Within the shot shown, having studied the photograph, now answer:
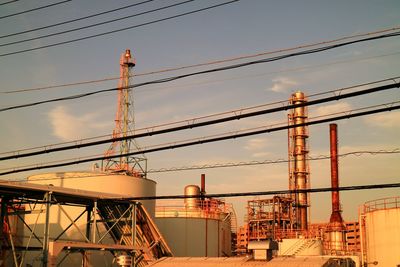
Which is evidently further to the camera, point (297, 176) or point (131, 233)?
point (297, 176)

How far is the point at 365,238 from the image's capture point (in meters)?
38.8

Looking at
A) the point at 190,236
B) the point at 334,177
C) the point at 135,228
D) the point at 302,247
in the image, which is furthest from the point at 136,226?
the point at 334,177

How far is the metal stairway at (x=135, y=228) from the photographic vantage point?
31334 mm

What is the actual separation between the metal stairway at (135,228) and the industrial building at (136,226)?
0.07m

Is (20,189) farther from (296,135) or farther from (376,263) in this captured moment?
(296,135)

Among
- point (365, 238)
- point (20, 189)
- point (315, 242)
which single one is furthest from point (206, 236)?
point (20, 189)

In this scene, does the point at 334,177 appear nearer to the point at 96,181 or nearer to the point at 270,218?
the point at 270,218

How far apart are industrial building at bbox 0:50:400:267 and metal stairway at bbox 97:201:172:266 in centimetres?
7

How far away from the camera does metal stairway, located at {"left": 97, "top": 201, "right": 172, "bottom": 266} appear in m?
31.3

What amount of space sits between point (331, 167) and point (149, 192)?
23144 millimetres

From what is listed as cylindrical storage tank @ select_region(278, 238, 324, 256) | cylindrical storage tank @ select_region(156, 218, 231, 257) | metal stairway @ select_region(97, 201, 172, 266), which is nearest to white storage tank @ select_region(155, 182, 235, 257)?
cylindrical storage tank @ select_region(156, 218, 231, 257)

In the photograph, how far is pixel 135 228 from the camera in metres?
31.2

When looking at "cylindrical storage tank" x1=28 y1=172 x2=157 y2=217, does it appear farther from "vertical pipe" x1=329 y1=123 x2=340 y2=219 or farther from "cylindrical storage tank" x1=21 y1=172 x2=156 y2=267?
"vertical pipe" x1=329 y1=123 x2=340 y2=219

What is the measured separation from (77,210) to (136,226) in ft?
16.9
